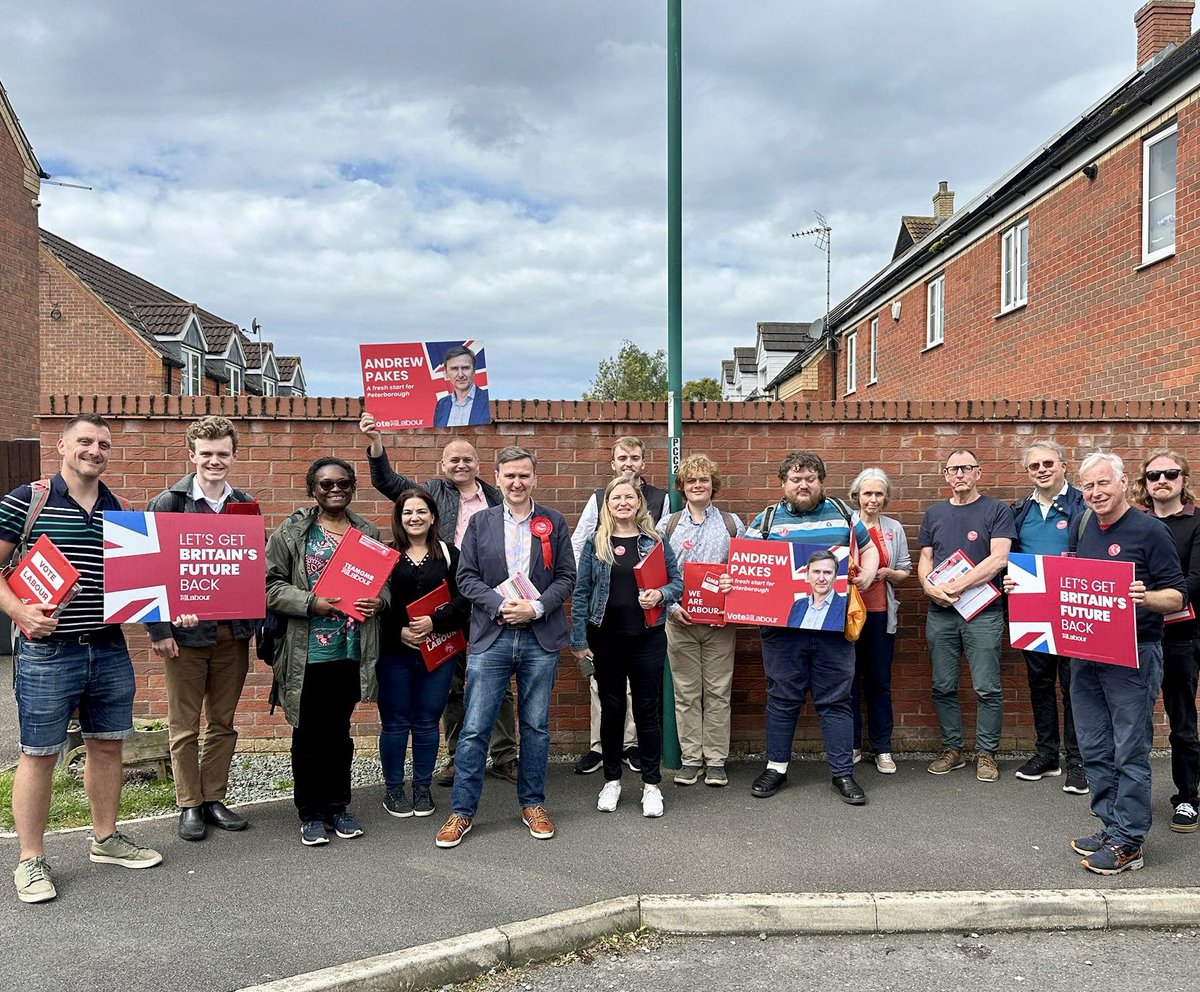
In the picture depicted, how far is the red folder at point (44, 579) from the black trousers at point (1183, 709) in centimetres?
532

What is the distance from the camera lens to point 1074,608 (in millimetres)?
4461

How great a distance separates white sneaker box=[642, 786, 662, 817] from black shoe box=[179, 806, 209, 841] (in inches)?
91.6

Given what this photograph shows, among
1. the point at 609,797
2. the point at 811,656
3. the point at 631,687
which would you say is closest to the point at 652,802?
the point at 609,797

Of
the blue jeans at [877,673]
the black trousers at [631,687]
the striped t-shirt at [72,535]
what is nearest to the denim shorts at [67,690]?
the striped t-shirt at [72,535]

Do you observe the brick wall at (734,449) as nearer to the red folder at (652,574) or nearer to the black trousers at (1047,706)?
the black trousers at (1047,706)

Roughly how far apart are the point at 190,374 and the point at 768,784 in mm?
29160

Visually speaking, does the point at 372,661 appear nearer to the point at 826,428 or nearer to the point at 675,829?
the point at 675,829

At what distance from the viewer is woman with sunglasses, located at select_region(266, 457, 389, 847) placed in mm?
4523

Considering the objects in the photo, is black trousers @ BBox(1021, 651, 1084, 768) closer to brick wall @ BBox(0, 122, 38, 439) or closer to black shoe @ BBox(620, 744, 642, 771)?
black shoe @ BBox(620, 744, 642, 771)

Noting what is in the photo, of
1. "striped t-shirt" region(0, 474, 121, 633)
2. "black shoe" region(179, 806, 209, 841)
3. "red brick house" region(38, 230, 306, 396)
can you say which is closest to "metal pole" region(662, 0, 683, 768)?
"black shoe" region(179, 806, 209, 841)

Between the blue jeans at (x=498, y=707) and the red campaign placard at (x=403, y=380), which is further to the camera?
the red campaign placard at (x=403, y=380)

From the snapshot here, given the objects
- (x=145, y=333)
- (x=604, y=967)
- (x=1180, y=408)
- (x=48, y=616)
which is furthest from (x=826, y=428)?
(x=145, y=333)

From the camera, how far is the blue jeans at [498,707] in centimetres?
466

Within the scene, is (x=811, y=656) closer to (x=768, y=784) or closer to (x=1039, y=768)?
(x=768, y=784)
